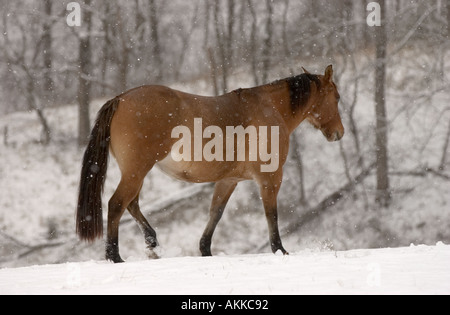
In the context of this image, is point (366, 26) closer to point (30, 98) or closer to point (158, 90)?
point (30, 98)

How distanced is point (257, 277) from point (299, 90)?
381 centimetres

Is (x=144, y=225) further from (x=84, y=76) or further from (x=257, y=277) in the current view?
(x=84, y=76)

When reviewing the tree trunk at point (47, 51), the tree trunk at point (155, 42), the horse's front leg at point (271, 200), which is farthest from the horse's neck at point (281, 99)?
the tree trunk at point (47, 51)

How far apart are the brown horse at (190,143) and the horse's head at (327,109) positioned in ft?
0.12

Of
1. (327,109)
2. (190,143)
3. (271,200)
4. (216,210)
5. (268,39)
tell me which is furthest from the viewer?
(268,39)

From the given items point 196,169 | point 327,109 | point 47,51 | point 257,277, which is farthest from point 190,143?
point 47,51

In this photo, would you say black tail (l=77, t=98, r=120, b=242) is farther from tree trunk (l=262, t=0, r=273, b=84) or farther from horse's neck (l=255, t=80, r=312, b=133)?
tree trunk (l=262, t=0, r=273, b=84)

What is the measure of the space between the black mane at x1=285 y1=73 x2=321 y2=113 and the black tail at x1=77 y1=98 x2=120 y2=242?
237cm

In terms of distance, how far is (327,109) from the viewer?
790 cm

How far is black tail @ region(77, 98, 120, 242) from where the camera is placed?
5.95m

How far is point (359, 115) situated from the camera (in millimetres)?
15516

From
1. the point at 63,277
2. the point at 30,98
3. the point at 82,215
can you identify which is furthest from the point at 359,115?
the point at 63,277

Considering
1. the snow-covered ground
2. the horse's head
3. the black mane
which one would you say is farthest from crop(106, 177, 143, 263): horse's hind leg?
the horse's head
